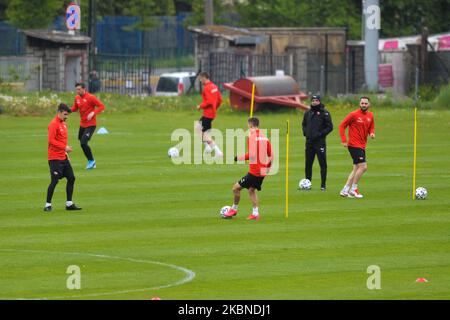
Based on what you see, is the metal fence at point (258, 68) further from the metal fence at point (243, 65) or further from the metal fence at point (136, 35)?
the metal fence at point (136, 35)

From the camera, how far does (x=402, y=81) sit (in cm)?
5694

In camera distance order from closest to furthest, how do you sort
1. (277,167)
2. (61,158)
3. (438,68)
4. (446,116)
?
1. (61,158)
2. (277,167)
3. (446,116)
4. (438,68)

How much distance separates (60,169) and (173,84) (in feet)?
123

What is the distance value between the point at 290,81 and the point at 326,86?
956 centimetres

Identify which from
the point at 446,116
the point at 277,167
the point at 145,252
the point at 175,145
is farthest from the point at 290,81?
the point at 145,252

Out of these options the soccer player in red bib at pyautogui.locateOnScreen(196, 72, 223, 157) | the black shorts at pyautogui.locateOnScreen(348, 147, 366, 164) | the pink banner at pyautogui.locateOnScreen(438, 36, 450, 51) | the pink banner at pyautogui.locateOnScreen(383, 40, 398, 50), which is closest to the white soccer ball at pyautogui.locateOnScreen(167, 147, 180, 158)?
the soccer player in red bib at pyautogui.locateOnScreen(196, 72, 223, 157)

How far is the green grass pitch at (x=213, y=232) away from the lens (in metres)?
17.1

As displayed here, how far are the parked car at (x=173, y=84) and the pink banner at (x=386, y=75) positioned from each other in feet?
29.1

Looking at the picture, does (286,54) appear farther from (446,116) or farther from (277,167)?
(277,167)

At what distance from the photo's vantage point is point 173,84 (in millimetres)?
61344

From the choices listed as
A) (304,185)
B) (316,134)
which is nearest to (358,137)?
(316,134)

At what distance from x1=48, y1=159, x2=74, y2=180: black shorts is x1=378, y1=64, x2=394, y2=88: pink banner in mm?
34735

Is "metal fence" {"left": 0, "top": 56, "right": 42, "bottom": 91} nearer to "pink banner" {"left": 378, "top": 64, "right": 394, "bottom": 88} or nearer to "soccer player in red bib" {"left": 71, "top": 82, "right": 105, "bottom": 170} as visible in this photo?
"pink banner" {"left": 378, "top": 64, "right": 394, "bottom": 88}
